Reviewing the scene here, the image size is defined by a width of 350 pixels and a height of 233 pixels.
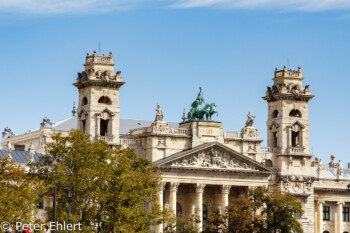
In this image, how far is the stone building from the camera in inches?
5497

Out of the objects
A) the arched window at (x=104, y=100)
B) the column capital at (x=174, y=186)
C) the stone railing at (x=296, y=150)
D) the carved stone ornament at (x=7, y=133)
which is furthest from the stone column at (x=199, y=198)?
the carved stone ornament at (x=7, y=133)

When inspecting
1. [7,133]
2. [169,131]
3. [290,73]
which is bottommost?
[169,131]

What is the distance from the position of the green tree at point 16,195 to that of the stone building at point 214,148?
24.7 meters

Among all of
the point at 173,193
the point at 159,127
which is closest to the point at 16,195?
the point at 173,193

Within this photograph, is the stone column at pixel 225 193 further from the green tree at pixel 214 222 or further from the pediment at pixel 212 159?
the green tree at pixel 214 222

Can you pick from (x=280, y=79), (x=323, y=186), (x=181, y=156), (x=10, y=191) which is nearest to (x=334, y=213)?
(x=323, y=186)

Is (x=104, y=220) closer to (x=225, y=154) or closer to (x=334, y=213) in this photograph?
(x=225, y=154)

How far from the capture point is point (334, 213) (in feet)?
522

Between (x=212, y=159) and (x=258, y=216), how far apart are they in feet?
43.5

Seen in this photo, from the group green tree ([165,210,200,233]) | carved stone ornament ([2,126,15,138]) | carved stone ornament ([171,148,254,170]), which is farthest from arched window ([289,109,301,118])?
carved stone ornament ([2,126,15,138])

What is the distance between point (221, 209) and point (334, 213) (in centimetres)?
2505

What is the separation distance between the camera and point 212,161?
5561 inches

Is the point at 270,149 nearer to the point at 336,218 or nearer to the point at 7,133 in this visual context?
the point at 336,218

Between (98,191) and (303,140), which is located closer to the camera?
(98,191)
